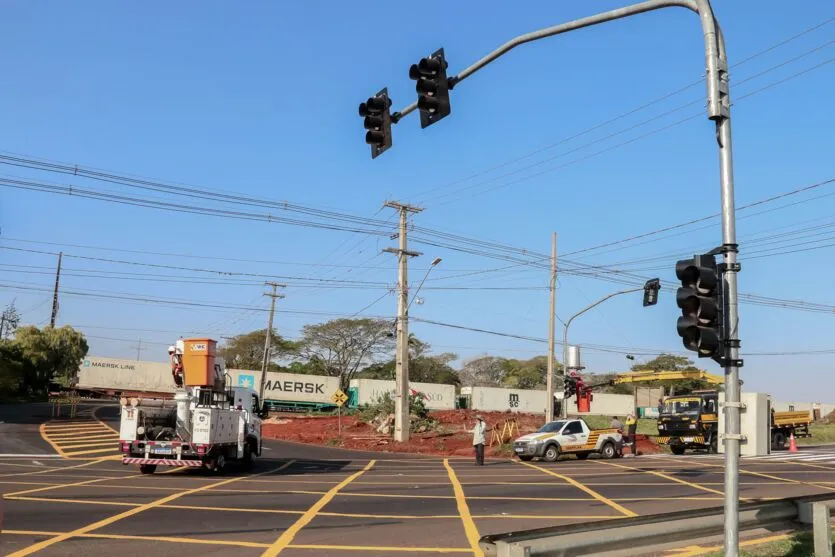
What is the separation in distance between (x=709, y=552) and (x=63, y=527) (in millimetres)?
8308

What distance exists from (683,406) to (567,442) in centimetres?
853

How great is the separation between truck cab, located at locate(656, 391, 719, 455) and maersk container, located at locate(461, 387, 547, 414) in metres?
37.0

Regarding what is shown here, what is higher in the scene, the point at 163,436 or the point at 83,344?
the point at 83,344

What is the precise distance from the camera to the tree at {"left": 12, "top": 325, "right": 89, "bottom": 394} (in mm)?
63719

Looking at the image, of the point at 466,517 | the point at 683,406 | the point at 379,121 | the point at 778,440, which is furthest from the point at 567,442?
the point at 379,121

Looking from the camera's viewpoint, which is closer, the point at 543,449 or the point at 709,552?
the point at 709,552

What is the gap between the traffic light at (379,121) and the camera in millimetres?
10531

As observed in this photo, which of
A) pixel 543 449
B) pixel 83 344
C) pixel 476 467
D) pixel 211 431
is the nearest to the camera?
pixel 211 431

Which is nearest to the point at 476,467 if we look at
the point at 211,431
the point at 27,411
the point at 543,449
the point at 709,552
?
the point at 543,449

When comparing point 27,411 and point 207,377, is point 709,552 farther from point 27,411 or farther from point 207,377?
point 27,411

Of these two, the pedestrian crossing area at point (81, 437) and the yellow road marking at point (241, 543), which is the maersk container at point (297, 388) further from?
the yellow road marking at point (241, 543)

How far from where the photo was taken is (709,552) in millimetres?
8523

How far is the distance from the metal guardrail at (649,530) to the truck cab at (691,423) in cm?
2475

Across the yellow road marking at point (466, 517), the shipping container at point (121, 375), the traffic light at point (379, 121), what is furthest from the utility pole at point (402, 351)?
the shipping container at point (121, 375)
